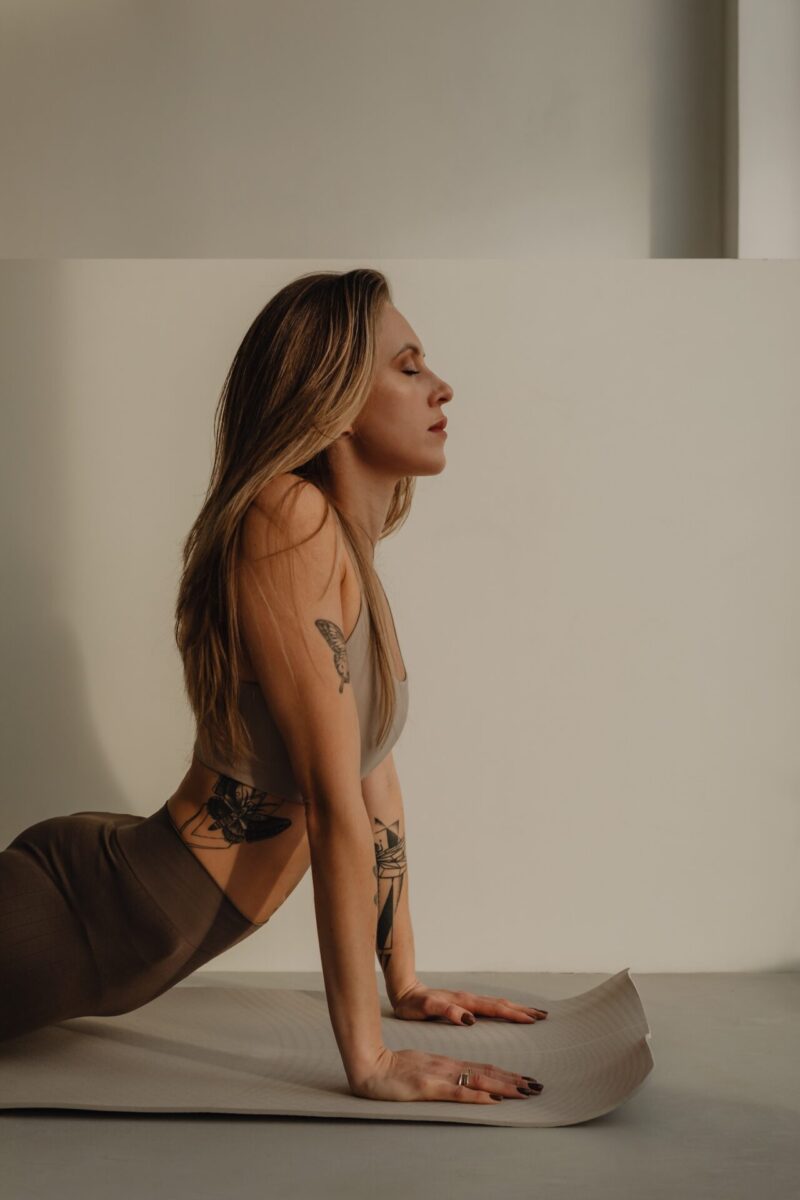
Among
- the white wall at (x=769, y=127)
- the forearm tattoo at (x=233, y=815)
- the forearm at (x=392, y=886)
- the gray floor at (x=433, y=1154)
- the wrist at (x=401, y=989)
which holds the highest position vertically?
the white wall at (x=769, y=127)

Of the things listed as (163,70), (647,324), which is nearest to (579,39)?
(163,70)

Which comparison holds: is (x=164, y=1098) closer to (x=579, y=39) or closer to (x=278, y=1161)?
(x=278, y=1161)

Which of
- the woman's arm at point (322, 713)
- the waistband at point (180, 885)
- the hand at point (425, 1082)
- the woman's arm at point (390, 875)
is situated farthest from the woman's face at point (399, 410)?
the hand at point (425, 1082)

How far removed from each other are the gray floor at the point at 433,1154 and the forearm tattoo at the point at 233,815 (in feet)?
1.21

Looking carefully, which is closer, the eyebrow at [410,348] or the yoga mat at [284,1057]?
the yoga mat at [284,1057]

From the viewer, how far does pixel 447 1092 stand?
1619 mm

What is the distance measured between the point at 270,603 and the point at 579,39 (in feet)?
9.45

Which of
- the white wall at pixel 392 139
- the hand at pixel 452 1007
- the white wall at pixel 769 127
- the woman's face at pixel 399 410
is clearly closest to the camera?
the woman's face at pixel 399 410

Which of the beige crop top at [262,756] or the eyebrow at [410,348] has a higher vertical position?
the eyebrow at [410,348]

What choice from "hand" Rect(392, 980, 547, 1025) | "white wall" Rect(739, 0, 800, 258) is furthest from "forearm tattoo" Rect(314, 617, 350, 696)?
"white wall" Rect(739, 0, 800, 258)

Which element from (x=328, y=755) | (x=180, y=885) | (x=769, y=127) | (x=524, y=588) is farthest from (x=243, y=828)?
(x=769, y=127)

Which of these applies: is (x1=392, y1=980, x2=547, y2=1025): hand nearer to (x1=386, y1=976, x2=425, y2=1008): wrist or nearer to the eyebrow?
(x1=386, y1=976, x2=425, y2=1008): wrist

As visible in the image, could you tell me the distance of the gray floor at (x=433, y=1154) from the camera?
139cm

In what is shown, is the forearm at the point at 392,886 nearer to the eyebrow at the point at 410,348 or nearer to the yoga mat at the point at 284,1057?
the yoga mat at the point at 284,1057
